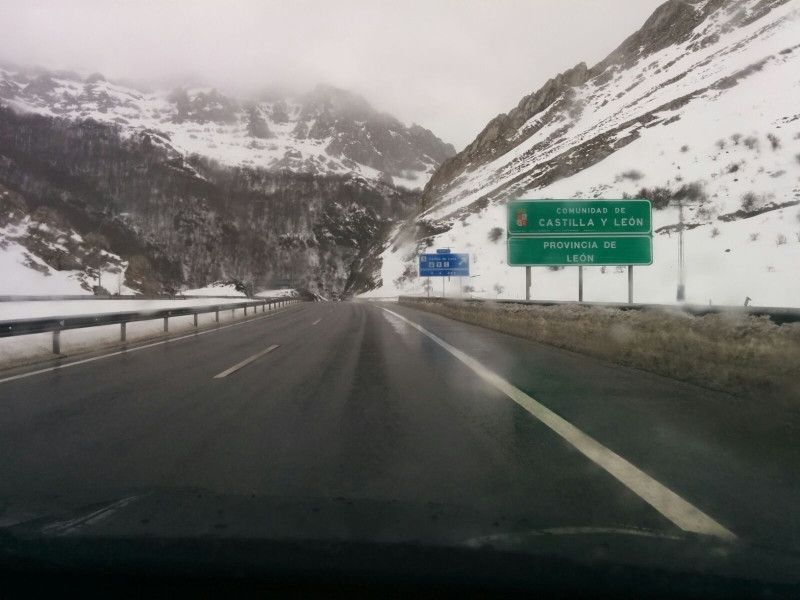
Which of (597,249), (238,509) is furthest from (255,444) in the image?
(597,249)

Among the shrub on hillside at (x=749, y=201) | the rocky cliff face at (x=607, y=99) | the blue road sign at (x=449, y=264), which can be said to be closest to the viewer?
the shrub on hillside at (x=749, y=201)

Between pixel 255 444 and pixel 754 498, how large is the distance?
3.98 m

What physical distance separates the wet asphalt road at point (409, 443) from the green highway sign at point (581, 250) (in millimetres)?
8572

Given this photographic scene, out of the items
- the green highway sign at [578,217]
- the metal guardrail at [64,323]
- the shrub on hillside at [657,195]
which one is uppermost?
the shrub on hillside at [657,195]

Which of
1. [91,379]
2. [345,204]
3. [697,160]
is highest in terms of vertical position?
[345,204]

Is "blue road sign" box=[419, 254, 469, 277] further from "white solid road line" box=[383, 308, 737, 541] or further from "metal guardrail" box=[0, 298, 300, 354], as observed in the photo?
"white solid road line" box=[383, 308, 737, 541]

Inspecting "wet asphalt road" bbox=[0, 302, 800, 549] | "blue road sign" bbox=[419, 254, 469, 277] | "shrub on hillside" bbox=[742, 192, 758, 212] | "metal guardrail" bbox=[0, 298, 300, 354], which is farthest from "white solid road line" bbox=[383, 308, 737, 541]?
"shrub on hillside" bbox=[742, 192, 758, 212]

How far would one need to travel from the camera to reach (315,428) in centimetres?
609

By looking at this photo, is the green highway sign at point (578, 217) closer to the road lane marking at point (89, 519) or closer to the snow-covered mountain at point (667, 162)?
the snow-covered mountain at point (667, 162)

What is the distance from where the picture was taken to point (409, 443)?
550 centimetres

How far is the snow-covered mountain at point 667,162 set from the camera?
35.4 meters

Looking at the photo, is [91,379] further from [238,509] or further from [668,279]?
[668,279]

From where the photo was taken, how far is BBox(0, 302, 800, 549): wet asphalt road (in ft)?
13.0

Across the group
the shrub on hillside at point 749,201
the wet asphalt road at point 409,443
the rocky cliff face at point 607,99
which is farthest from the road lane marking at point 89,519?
the rocky cliff face at point 607,99
